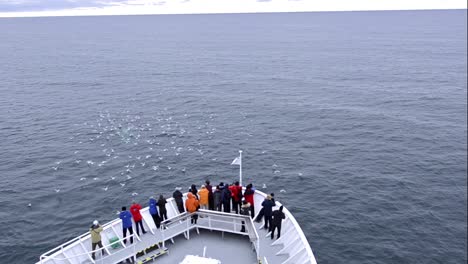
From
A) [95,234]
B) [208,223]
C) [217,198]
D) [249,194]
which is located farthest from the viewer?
[249,194]

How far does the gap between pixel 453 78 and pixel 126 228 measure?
82.9 m

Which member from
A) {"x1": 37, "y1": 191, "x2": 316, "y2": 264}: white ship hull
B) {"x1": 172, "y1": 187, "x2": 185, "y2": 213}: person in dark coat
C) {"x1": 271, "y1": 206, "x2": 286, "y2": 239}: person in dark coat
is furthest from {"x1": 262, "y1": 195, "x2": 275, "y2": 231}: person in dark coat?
{"x1": 172, "y1": 187, "x2": 185, "y2": 213}: person in dark coat

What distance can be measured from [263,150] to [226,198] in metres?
27.7

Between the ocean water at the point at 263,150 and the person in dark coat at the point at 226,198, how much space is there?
1108 centimetres

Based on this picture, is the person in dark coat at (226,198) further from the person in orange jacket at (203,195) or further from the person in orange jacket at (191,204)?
the person in orange jacket at (191,204)

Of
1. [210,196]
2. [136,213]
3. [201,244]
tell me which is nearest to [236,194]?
[210,196]

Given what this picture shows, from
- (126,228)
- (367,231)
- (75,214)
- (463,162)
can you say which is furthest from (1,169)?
(463,162)

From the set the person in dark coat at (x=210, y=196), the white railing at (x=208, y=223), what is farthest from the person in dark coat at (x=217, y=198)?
the white railing at (x=208, y=223)

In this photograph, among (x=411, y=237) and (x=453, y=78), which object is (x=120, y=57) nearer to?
(x=453, y=78)

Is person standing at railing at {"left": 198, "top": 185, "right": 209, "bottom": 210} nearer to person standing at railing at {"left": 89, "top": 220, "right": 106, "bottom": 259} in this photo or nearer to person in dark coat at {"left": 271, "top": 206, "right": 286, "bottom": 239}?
person in dark coat at {"left": 271, "top": 206, "right": 286, "bottom": 239}

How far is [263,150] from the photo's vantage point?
4691 cm

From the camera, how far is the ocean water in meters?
30.6

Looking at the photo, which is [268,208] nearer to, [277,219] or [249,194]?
[277,219]

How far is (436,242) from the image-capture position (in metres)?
28.2
